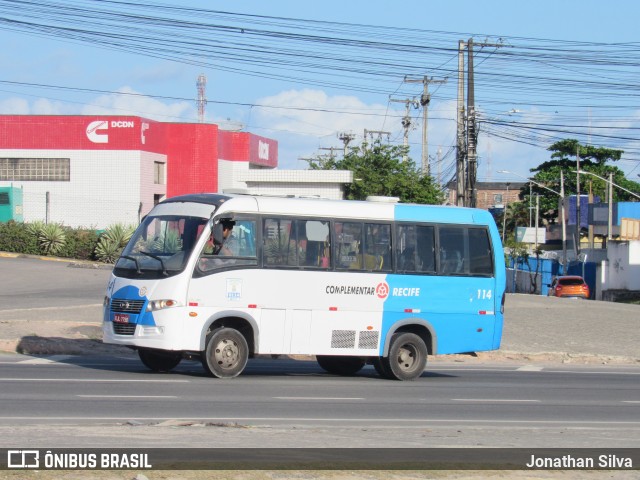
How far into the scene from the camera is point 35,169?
2443 inches

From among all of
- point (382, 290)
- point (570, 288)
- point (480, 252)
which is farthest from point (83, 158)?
point (382, 290)

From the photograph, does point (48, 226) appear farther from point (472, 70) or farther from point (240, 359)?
point (240, 359)

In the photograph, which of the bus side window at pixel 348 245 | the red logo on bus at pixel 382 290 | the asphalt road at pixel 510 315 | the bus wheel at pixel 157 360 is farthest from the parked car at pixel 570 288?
the bus wheel at pixel 157 360

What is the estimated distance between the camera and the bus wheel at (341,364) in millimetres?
18766

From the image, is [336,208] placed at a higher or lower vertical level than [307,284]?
higher

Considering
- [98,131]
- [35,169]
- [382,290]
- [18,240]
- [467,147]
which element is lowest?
[382,290]

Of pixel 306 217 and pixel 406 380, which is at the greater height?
pixel 306 217

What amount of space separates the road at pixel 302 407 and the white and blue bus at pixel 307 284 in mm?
603

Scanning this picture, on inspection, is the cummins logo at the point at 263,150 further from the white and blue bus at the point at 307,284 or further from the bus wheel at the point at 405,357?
the bus wheel at the point at 405,357

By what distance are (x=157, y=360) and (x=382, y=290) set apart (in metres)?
3.92

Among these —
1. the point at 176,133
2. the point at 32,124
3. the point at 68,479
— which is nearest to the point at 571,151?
the point at 176,133

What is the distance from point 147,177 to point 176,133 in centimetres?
470

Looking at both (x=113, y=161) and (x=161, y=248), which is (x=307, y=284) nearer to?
(x=161, y=248)

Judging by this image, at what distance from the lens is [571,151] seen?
378 ft
